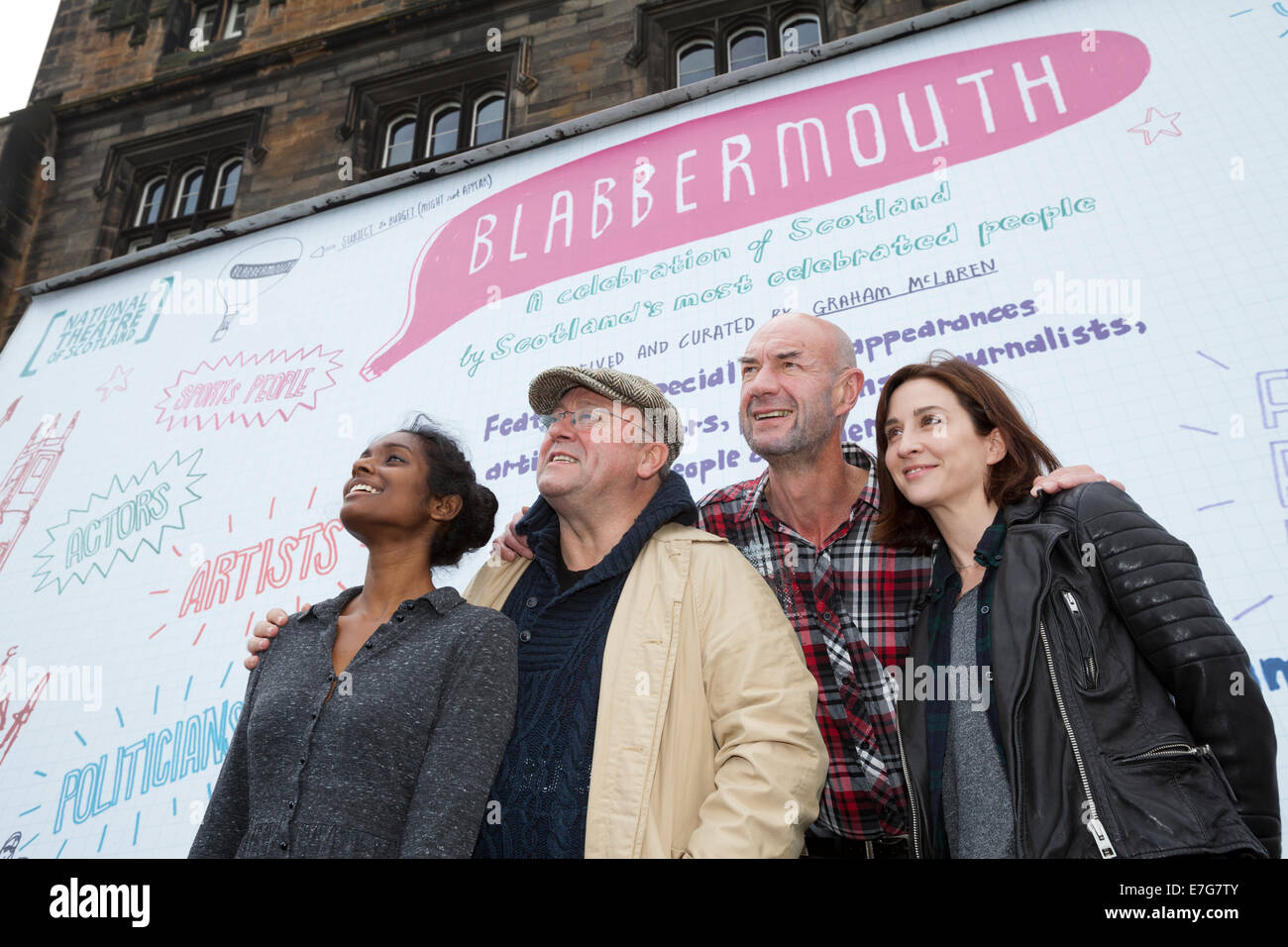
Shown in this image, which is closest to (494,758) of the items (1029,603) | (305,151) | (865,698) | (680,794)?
(680,794)

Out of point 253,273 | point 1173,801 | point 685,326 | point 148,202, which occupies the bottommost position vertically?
point 1173,801

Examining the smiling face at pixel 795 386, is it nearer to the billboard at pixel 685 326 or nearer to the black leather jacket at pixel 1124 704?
the billboard at pixel 685 326

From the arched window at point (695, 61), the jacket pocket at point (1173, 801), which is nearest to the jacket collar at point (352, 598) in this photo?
the jacket pocket at point (1173, 801)

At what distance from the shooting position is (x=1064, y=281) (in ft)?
10.2

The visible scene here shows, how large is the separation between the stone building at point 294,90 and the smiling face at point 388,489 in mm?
5073

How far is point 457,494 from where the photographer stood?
2.21 m

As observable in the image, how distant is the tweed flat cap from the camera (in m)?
2.21

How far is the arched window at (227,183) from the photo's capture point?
7.89 metres

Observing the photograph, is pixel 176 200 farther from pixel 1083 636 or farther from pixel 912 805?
pixel 1083 636

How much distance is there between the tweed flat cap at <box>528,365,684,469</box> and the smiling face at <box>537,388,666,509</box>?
3 cm

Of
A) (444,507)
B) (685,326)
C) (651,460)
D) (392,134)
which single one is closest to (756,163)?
(685,326)

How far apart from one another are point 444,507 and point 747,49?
6006mm
